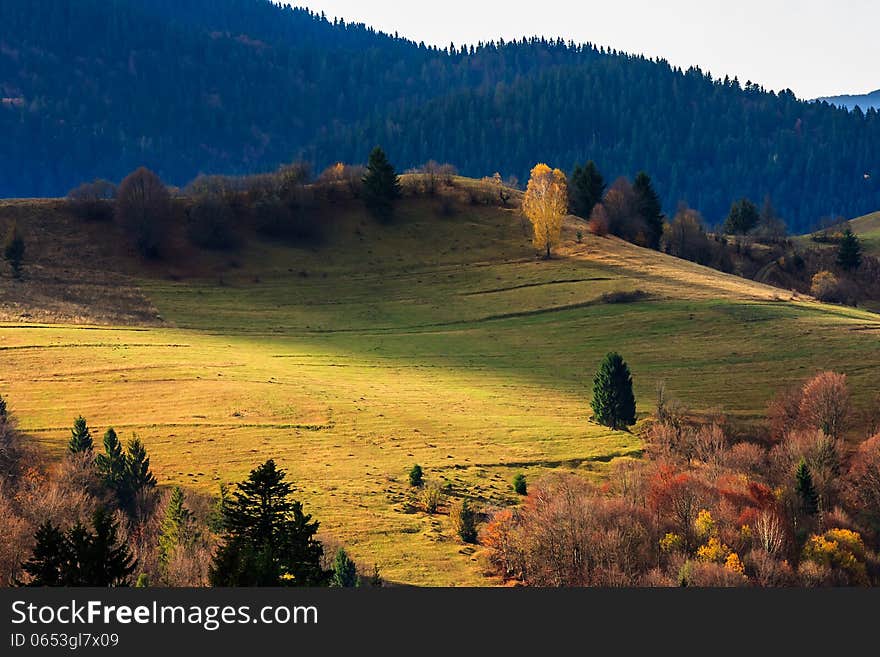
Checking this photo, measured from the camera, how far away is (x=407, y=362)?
87375mm

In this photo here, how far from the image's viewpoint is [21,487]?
49.2 metres

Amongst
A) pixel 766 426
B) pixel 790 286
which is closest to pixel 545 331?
pixel 766 426

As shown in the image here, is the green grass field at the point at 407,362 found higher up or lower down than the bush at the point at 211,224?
lower down

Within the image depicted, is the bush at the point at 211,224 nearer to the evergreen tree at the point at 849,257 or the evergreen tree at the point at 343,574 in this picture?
the evergreen tree at the point at 343,574

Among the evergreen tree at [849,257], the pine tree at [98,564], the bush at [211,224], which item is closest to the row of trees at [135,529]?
the pine tree at [98,564]

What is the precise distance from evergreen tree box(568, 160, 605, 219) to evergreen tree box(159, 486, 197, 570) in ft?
404

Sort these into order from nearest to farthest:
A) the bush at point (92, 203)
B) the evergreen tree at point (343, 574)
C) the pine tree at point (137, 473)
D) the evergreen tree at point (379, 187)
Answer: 1. the evergreen tree at point (343, 574)
2. the pine tree at point (137, 473)
3. the bush at point (92, 203)
4. the evergreen tree at point (379, 187)

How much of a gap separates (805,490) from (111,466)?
43.1 metres

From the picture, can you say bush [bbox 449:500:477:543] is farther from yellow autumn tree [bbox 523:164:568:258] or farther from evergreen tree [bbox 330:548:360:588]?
yellow autumn tree [bbox 523:164:568:258]

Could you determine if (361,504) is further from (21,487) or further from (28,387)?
(28,387)

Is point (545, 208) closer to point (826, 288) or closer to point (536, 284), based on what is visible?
point (536, 284)

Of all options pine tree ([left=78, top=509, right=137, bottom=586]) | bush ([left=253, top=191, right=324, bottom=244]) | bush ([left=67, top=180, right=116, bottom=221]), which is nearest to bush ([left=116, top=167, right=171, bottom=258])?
bush ([left=67, top=180, right=116, bottom=221])

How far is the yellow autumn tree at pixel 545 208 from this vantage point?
127 meters

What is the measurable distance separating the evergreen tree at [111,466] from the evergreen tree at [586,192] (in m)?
117
